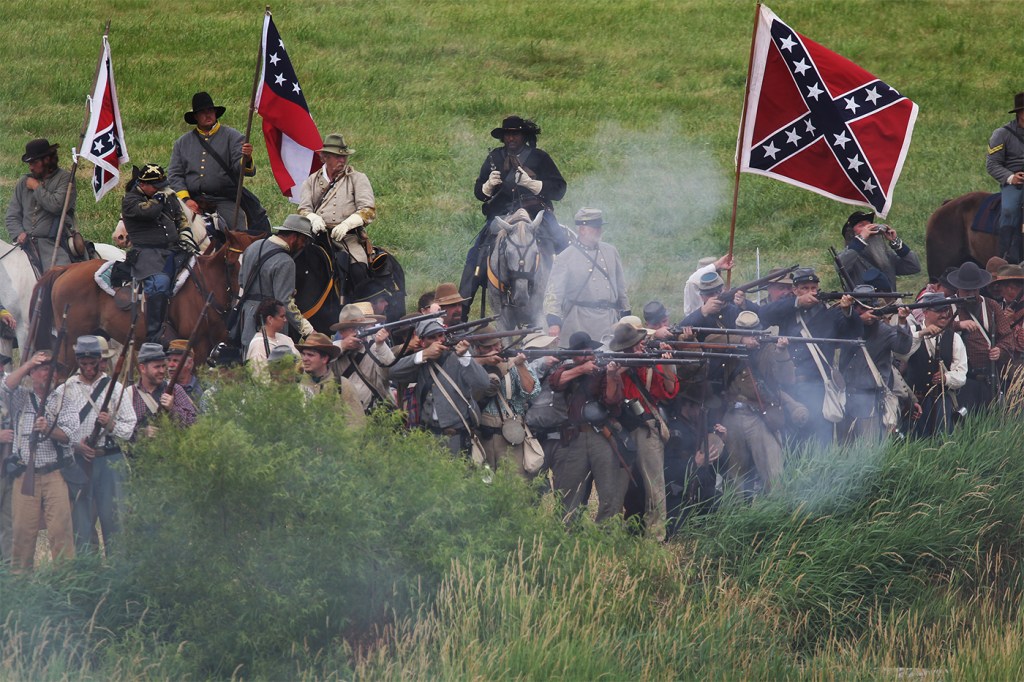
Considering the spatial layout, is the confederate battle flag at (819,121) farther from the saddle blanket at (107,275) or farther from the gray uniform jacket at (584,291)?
the saddle blanket at (107,275)

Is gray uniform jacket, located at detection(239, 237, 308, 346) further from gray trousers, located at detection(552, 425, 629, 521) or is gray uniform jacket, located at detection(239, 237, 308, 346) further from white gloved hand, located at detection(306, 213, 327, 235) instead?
gray trousers, located at detection(552, 425, 629, 521)

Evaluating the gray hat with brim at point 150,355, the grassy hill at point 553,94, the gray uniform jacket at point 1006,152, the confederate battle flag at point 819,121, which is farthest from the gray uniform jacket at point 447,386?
the grassy hill at point 553,94

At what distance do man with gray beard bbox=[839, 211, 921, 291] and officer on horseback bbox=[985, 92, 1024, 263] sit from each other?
260 centimetres

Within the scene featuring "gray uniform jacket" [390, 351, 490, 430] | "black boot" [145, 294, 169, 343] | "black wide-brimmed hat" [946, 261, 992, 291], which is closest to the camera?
"gray uniform jacket" [390, 351, 490, 430]

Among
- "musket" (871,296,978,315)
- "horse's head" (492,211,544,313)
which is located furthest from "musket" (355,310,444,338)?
"musket" (871,296,978,315)

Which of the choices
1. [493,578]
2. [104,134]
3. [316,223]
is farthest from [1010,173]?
[104,134]

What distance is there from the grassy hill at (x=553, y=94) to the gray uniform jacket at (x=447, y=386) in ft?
36.5

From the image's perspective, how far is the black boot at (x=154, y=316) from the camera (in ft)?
53.9

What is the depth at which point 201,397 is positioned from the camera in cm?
1327

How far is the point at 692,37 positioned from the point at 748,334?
27473 mm

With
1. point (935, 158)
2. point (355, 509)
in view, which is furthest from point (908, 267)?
point (935, 158)

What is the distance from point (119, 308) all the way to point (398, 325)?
151 inches

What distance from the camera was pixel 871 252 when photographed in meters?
18.6

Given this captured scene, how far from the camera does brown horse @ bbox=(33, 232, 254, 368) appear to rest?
648 inches
